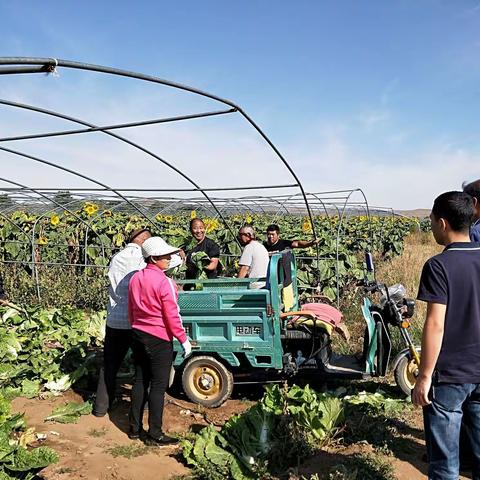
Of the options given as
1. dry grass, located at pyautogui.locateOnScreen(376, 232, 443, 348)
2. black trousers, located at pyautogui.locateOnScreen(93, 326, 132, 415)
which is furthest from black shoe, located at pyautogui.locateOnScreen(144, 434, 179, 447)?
dry grass, located at pyautogui.locateOnScreen(376, 232, 443, 348)

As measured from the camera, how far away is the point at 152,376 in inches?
177

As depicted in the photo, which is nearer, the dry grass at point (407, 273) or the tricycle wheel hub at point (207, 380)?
the tricycle wheel hub at point (207, 380)

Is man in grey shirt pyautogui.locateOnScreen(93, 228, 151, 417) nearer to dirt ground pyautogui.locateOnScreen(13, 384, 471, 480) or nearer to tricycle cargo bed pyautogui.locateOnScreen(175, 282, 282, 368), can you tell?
dirt ground pyautogui.locateOnScreen(13, 384, 471, 480)

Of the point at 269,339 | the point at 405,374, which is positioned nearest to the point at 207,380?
the point at 269,339

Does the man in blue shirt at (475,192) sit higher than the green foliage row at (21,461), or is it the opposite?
the man in blue shirt at (475,192)

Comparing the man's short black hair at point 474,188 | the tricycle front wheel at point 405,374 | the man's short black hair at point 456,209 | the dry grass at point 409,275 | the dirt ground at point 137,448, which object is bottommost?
the dirt ground at point 137,448

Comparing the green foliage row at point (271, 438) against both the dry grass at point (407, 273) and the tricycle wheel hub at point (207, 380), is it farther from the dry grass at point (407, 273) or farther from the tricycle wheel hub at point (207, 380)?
the dry grass at point (407, 273)

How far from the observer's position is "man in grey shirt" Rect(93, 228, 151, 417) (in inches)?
194

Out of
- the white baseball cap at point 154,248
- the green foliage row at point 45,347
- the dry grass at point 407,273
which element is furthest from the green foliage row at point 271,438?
the dry grass at point 407,273

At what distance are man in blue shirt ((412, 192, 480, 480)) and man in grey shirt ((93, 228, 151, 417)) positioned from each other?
10.1 feet

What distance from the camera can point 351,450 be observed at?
13.1ft

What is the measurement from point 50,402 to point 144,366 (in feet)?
5.01

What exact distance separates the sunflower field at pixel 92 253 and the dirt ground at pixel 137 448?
3217mm

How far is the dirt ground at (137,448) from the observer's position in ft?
12.7
